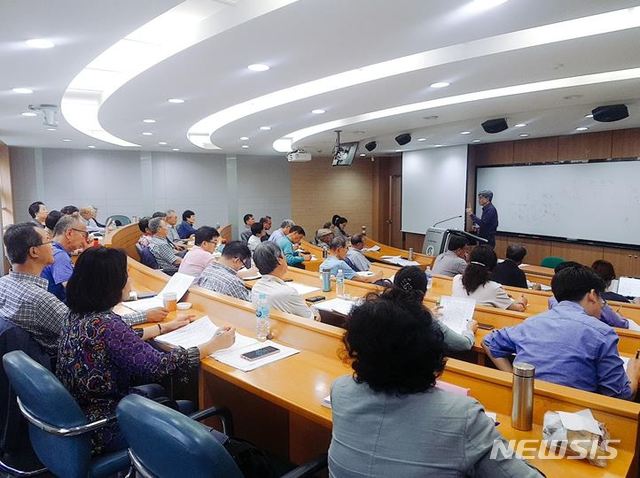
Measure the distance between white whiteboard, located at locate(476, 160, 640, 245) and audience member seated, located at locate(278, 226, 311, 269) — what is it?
14.9 feet

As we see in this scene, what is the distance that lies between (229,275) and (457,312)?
1.65 meters

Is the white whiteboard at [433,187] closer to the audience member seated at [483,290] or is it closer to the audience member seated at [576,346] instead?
the audience member seated at [483,290]

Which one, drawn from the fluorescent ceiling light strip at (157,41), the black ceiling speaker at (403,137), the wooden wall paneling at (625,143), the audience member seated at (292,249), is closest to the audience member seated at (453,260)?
the audience member seated at (292,249)

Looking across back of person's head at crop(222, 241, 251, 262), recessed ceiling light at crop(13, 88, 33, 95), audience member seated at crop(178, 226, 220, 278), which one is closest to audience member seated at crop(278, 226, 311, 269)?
audience member seated at crop(178, 226, 220, 278)

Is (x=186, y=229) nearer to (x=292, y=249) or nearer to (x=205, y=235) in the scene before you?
(x=292, y=249)

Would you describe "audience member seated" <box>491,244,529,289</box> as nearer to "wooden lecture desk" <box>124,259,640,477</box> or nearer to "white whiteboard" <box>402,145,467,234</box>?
"wooden lecture desk" <box>124,259,640,477</box>

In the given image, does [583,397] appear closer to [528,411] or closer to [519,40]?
[528,411]

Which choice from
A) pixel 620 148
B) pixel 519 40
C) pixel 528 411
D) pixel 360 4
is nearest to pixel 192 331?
pixel 528 411

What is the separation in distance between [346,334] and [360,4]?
197 cm

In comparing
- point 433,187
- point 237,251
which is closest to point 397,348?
point 237,251

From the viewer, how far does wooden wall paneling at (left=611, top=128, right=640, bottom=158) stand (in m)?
6.96

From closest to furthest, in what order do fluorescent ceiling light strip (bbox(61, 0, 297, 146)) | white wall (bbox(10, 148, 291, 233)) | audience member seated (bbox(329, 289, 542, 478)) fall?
audience member seated (bbox(329, 289, 542, 478)), fluorescent ceiling light strip (bbox(61, 0, 297, 146)), white wall (bbox(10, 148, 291, 233))

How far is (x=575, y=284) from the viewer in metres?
1.99

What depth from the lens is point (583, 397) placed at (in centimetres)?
145
